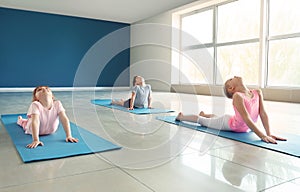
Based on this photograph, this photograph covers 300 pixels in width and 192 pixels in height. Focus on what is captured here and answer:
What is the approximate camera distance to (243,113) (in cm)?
205

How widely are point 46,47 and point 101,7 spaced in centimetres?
250

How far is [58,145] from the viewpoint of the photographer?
1.78 metres

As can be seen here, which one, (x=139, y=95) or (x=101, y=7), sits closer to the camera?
(x=139, y=95)

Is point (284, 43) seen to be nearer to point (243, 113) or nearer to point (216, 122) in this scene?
point (216, 122)

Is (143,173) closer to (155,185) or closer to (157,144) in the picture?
(155,185)

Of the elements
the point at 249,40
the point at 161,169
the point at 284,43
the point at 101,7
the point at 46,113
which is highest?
the point at 101,7

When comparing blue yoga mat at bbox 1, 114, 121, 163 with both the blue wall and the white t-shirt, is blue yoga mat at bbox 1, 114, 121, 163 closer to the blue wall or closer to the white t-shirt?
the white t-shirt

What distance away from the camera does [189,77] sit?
755 centimetres

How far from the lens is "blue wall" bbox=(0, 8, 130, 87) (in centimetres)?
873

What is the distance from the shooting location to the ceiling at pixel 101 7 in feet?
26.2

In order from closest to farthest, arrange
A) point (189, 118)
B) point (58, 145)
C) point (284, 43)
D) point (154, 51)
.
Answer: point (58, 145), point (189, 118), point (284, 43), point (154, 51)

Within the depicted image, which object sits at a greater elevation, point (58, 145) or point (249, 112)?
point (249, 112)

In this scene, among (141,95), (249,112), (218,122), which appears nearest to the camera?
(249,112)

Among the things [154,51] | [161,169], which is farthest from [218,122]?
[154,51]
